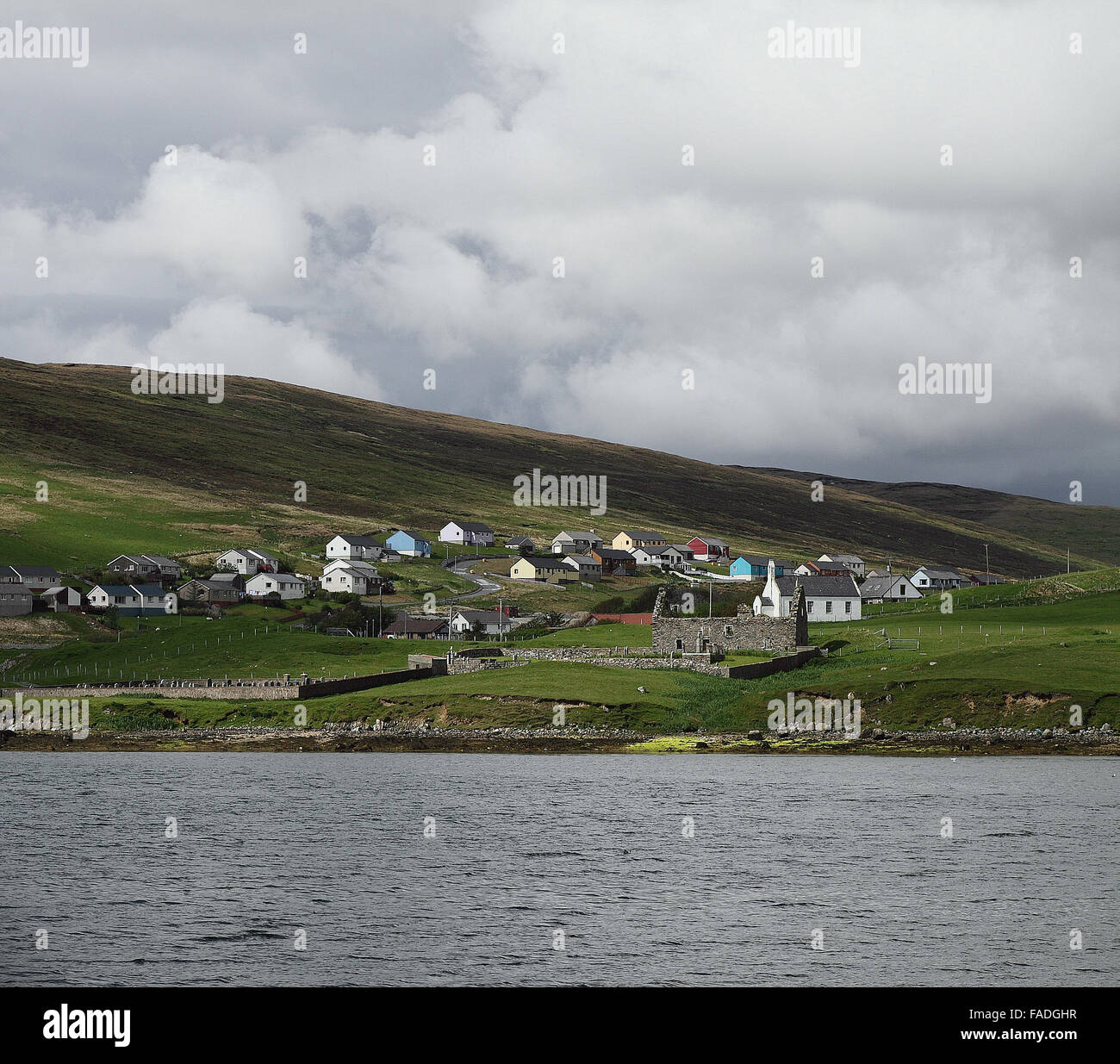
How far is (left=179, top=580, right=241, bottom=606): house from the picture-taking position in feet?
587

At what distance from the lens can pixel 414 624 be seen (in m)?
159

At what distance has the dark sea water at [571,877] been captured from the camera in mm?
37188

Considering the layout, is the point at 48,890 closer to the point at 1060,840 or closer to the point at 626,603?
the point at 1060,840

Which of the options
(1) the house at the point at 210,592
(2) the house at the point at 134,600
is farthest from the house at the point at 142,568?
(2) the house at the point at 134,600

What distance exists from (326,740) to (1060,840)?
57.4 m

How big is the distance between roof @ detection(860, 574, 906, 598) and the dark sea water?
364 ft

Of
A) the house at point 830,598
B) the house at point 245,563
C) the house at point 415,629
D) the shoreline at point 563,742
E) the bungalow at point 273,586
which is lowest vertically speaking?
the shoreline at point 563,742

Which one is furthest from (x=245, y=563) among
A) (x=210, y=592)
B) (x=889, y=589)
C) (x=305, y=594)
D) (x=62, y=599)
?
(x=889, y=589)

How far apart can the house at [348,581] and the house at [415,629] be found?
30.0 m

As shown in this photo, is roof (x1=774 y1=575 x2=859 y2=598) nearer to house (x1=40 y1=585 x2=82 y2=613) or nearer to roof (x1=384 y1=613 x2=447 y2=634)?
roof (x1=384 y1=613 x2=447 y2=634)

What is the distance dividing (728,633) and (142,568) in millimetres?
98851

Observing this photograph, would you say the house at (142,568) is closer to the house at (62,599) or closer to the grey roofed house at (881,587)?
the house at (62,599)

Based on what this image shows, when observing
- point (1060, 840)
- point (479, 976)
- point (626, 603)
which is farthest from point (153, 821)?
point (626, 603)
